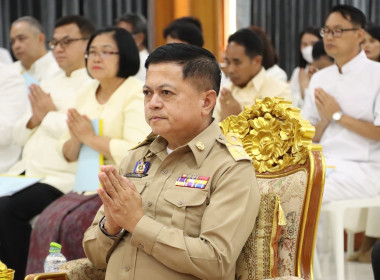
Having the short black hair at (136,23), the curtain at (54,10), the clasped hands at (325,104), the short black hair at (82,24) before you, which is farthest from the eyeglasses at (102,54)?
the curtain at (54,10)

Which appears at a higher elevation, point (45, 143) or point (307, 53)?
point (307, 53)

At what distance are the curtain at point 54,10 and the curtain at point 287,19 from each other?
1261mm

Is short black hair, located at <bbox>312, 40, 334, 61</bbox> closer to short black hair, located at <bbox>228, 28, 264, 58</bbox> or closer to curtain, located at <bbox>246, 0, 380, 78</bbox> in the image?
short black hair, located at <bbox>228, 28, 264, 58</bbox>

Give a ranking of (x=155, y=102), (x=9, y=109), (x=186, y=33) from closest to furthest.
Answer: (x=155, y=102), (x=9, y=109), (x=186, y=33)

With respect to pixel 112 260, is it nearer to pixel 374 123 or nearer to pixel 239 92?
pixel 374 123

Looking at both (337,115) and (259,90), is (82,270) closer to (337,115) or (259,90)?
(337,115)

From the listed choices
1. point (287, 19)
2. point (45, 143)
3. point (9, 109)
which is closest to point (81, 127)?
point (45, 143)

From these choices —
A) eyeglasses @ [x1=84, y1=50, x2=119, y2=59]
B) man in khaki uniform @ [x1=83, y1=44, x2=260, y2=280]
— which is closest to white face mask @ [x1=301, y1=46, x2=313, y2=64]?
eyeglasses @ [x1=84, y1=50, x2=119, y2=59]

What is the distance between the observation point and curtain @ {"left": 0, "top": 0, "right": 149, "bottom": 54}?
703 centimetres

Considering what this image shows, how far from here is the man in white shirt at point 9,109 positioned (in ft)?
14.4

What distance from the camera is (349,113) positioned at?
4.04 meters

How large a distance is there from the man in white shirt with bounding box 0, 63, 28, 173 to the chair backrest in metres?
2.25

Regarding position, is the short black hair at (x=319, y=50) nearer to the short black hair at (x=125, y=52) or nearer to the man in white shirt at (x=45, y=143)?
the man in white shirt at (x=45, y=143)

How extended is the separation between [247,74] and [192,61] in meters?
2.63
